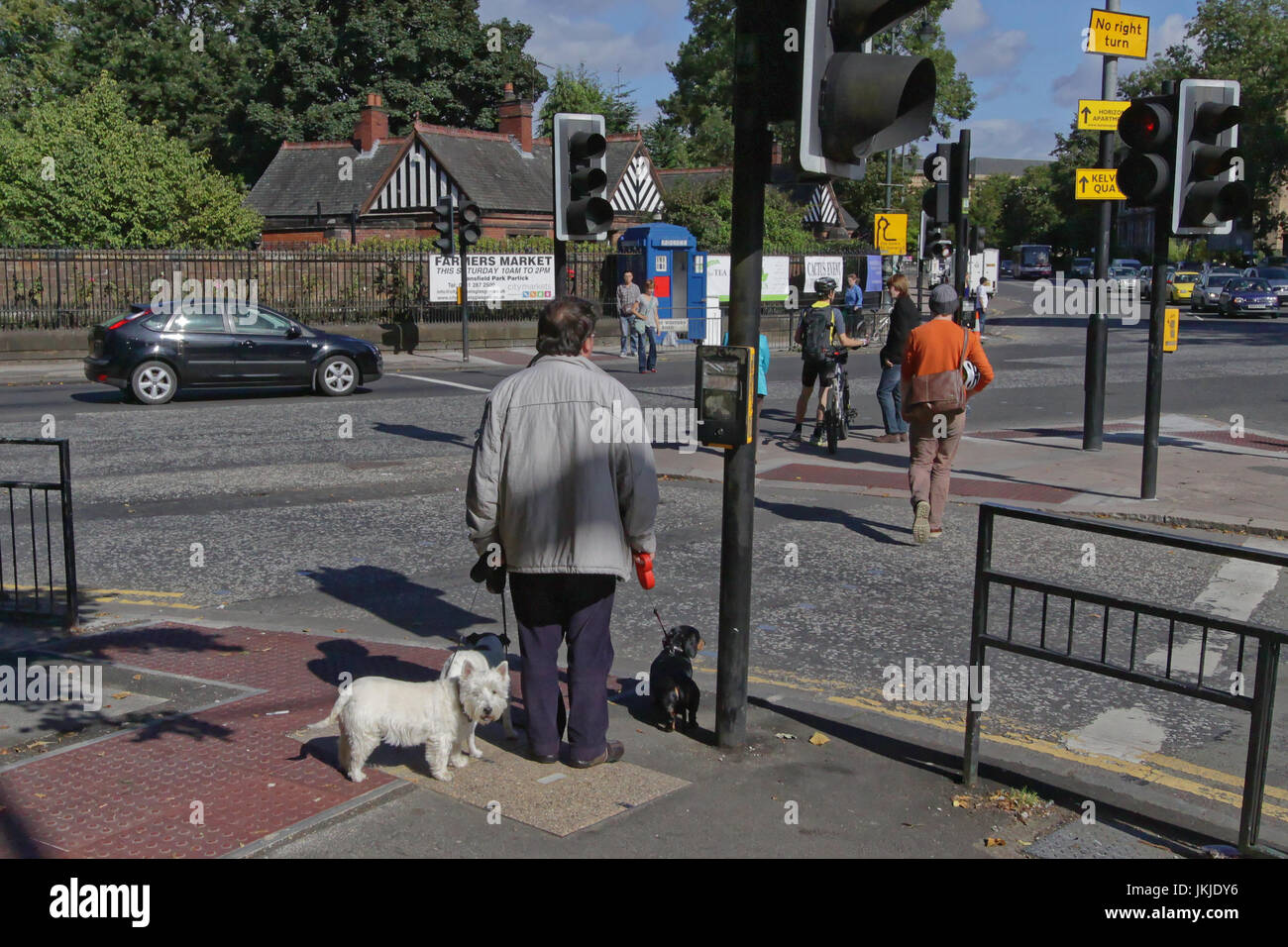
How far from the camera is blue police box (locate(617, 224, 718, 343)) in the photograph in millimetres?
30094

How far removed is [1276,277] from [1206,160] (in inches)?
1647

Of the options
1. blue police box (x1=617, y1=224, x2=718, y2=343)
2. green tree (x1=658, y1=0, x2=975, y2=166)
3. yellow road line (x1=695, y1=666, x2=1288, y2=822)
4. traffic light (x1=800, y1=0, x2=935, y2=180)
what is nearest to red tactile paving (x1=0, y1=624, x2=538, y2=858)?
yellow road line (x1=695, y1=666, x2=1288, y2=822)

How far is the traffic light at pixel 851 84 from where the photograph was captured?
4.23 metres

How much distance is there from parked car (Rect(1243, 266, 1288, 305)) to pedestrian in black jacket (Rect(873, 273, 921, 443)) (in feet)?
117

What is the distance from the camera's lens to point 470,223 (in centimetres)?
2525

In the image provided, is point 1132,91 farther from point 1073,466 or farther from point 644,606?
point 644,606

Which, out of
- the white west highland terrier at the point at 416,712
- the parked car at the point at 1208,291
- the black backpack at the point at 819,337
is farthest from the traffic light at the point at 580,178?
the parked car at the point at 1208,291

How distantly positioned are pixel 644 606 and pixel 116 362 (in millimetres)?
13029

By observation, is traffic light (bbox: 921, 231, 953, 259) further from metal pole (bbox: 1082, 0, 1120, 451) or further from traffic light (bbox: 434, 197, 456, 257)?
traffic light (bbox: 434, 197, 456, 257)

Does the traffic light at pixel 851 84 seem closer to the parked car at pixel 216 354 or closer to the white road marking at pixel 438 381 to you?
the parked car at pixel 216 354

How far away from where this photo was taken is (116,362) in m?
17.5

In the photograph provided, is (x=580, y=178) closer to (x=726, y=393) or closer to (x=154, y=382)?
(x=726, y=393)

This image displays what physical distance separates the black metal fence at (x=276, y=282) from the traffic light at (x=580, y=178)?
17701 mm
